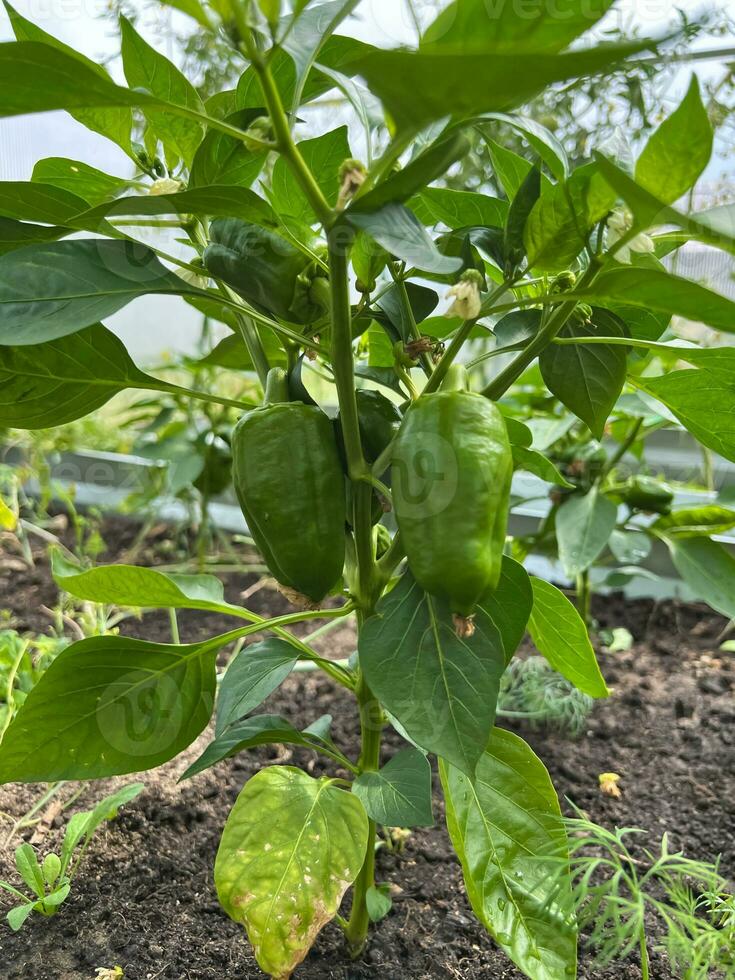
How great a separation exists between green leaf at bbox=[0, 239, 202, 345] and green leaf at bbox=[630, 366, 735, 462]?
0.32 meters

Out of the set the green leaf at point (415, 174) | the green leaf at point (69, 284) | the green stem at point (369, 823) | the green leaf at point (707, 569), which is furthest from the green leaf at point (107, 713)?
the green leaf at point (707, 569)

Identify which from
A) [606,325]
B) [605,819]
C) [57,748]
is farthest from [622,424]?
[57,748]

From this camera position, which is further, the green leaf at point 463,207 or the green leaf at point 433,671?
the green leaf at point 463,207

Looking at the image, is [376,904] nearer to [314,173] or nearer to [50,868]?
[50,868]

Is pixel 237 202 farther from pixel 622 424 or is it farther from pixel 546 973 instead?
pixel 622 424

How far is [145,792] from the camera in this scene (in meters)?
0.81

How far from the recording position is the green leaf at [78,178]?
555mm

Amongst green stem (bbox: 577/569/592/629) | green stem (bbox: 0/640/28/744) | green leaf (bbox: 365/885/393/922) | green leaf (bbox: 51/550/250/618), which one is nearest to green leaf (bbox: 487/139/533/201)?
green leaf (bbox: 51/550/250/618)

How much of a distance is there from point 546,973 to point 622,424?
86cm

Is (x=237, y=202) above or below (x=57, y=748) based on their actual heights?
above

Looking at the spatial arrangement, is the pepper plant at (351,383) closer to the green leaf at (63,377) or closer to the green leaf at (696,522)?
the green leaf at (63,377)

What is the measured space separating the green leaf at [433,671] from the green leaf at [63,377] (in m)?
0.23

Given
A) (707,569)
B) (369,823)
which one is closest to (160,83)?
(369,823)

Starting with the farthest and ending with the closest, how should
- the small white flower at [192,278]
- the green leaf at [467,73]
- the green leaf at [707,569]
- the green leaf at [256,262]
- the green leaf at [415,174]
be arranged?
the green leaf at [707,569], the small white flower at [192,278], the green leaf at [256,262], the green leaf at [415,174], the green leaf at [467,73]
